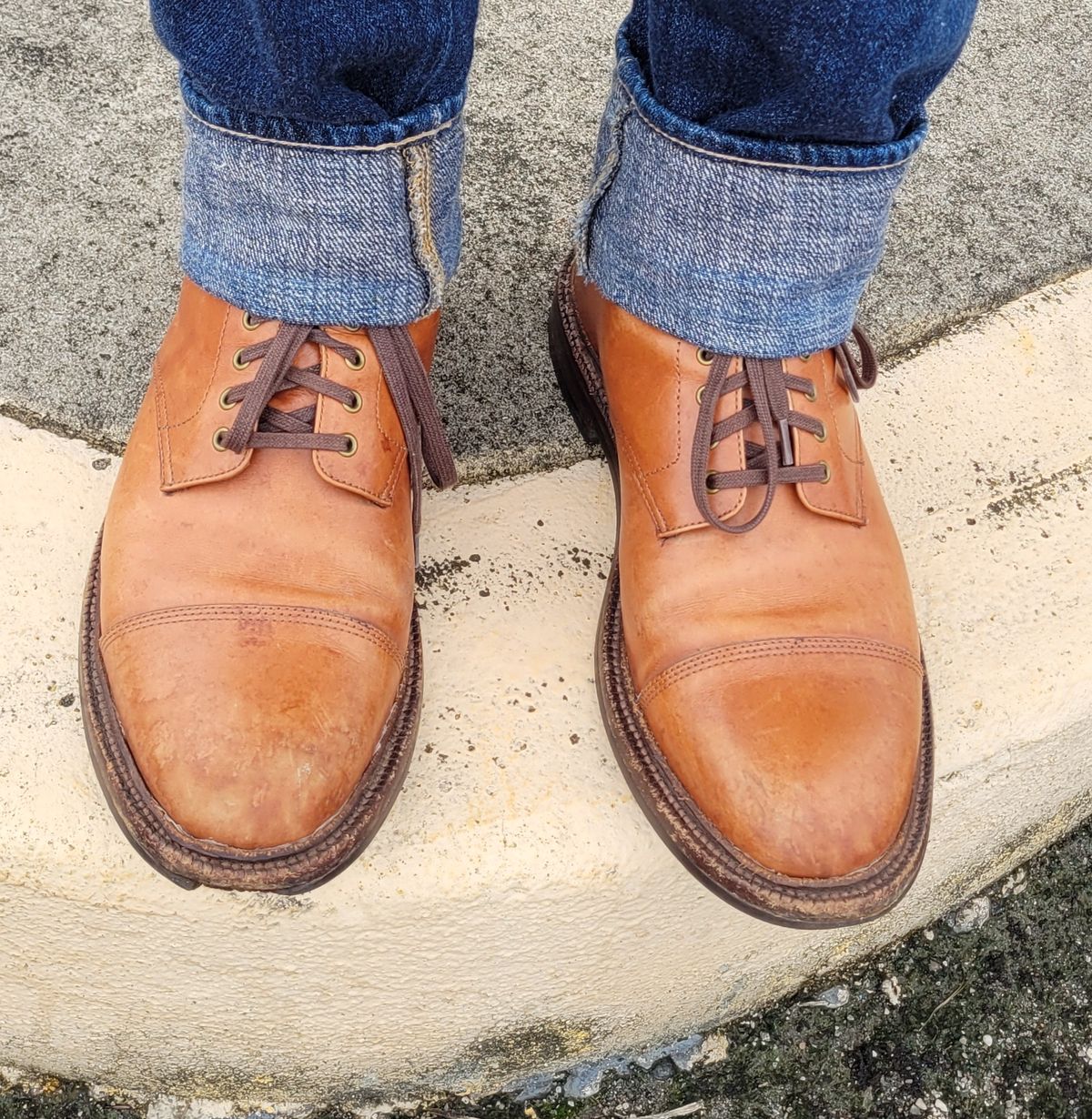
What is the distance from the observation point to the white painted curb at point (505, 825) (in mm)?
983

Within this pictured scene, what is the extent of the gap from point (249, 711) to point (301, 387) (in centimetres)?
31

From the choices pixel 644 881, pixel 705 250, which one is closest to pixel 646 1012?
pixel 644 881

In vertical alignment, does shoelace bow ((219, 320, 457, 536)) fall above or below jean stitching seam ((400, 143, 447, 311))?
below

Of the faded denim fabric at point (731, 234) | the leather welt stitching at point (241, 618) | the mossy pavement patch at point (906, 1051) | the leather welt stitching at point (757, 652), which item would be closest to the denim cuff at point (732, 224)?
the faded denim fabric at point (731, 234)

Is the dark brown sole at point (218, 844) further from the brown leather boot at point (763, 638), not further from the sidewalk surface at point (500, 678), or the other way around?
the brown leather boot at point (763, 638)

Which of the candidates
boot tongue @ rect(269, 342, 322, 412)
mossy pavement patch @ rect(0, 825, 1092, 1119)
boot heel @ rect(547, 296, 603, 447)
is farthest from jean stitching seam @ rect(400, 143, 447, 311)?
mossy pavement patch @ rect(0, 825, 1092, 1119)

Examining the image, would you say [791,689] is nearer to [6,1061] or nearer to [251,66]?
[251,66]

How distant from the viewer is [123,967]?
1.06 m

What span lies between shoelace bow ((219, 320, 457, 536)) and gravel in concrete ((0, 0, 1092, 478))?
0.26m

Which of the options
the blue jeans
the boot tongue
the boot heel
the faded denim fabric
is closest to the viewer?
the blue jeans

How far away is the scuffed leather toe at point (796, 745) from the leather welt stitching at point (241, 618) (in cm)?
28

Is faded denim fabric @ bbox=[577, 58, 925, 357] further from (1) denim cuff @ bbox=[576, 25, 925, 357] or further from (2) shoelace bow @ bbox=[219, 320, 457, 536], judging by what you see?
(2) shoelace bow @ bbox=[219, 320, 457, 536]

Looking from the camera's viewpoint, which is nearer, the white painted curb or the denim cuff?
the denim cuff

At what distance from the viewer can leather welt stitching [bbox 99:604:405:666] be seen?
2.91 feet
